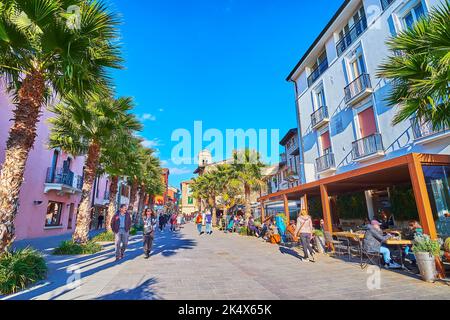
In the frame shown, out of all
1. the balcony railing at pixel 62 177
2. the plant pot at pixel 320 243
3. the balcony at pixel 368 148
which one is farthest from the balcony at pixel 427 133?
the balcony railing at pixel 62 177

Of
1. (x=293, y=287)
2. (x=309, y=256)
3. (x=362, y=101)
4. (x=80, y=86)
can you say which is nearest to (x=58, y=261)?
(x=80, y=86)

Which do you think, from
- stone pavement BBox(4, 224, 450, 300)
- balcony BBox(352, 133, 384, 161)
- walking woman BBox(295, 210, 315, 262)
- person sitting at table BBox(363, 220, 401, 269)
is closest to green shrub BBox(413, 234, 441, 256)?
stone pavement BBox(4, 224, 450, 300)

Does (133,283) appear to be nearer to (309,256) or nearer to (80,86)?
(80,86)

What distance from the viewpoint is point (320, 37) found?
1766 cm

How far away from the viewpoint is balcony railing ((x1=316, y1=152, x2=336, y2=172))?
53.0 feet

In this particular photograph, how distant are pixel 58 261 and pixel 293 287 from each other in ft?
26.1

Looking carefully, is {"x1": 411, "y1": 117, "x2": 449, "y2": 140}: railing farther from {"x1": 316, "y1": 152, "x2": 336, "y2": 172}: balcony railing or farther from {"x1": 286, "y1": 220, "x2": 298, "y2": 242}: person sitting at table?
{"x1": 286, "y1": 220, "x2": 298, "y2": 242}: person sitting at table

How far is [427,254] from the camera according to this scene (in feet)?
18.6

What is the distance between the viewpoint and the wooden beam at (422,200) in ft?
20.1

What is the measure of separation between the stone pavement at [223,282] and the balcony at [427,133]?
20.5 ft

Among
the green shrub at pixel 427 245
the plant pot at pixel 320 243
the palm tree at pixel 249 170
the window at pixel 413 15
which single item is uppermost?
the window at pixel 413 15

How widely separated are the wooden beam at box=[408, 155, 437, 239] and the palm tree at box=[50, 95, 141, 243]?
35.5 ft

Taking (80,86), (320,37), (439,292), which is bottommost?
(439,292)

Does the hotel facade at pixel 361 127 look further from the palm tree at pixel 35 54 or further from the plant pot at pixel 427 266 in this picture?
the palm tree at pixel 35 54
